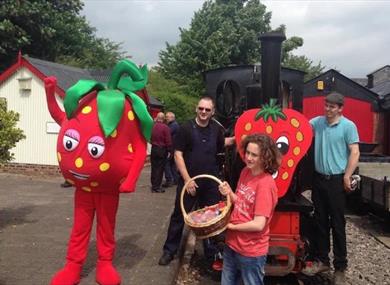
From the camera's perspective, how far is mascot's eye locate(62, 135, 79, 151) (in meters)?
3.85

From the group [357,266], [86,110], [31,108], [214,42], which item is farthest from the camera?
[214,42]

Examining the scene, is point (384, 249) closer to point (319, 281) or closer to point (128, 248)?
point (319, 281)

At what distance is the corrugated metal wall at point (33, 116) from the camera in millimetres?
12812

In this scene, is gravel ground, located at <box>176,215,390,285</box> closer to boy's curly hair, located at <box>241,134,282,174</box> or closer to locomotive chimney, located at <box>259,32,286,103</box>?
locomotive chimney, located at <box>259,32,286,103</box>

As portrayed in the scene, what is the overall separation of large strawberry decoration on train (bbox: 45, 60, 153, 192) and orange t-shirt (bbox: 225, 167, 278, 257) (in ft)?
3.07

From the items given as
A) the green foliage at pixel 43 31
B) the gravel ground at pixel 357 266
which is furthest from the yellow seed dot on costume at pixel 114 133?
the green foliage at pixel 43 31

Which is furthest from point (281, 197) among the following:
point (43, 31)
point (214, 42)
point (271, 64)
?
point (214, 42)

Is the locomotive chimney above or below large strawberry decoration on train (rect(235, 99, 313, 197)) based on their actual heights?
above

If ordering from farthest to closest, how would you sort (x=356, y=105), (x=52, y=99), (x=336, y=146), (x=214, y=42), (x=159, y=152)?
(x=214, y=42) → (x=356, y=105) → (x=159, y=152) → (x=336, y=146) → (x=52, y=99)

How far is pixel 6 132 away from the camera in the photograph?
5742mm

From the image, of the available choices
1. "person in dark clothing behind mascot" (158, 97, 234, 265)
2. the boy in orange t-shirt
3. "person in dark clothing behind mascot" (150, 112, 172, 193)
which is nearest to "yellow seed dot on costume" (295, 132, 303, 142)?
"person in dark clothing behind mascot" (158, 97, 234, 265)

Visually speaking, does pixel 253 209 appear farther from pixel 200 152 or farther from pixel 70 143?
pixel 200 152

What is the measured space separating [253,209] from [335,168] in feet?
5.73

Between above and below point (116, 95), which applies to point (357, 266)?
below
